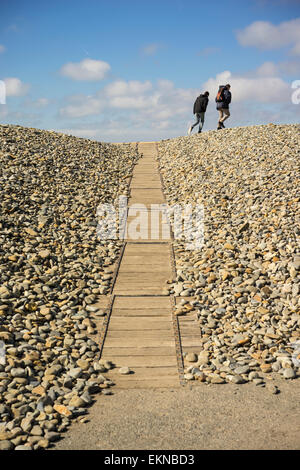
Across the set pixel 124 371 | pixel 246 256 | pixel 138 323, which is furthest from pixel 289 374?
pixel 246 256

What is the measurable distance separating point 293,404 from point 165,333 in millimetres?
1911

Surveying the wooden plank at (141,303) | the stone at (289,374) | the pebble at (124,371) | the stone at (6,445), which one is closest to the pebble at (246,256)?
the stone at (289,374)

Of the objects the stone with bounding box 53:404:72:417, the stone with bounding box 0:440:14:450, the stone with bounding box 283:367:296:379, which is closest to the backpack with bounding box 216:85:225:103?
the stone with bounding box 283:367:296:379

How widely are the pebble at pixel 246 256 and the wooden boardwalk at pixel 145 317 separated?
0.33 m

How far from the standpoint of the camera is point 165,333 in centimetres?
542

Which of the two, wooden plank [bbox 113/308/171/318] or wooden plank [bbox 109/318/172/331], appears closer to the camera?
wooden plank [bbox 109/318/172/331]

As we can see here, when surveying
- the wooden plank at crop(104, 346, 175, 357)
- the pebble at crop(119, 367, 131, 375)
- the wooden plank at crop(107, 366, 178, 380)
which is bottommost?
the wooden plank at crop(107, 366, 178, 380)

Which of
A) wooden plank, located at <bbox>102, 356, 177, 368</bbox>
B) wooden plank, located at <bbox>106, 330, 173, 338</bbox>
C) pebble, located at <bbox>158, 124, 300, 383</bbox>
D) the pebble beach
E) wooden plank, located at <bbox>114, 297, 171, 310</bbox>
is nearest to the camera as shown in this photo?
the pebble beach

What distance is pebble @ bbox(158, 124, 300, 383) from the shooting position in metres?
5.10

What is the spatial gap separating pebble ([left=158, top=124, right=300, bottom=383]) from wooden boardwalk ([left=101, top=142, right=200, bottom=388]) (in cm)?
33

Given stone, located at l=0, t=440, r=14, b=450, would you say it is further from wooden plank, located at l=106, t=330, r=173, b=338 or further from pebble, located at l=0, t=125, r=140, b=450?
wooden plank, located at l=106, t=330, r=173, b=338

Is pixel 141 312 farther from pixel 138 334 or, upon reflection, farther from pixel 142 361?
pixel 142 361

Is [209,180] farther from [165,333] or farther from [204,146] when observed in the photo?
[165,333]
